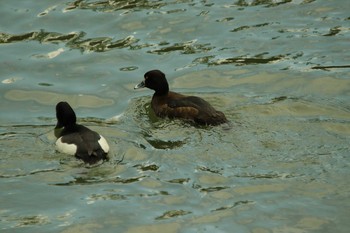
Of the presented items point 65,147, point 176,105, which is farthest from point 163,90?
point 65,147

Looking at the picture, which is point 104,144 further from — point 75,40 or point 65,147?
point 75,40

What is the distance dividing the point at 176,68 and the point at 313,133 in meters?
3.66

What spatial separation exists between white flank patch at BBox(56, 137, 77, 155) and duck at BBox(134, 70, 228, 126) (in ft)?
6.00

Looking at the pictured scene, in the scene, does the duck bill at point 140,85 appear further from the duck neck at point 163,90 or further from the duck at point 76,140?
the duck at point 76,140

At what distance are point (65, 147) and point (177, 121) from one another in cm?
184

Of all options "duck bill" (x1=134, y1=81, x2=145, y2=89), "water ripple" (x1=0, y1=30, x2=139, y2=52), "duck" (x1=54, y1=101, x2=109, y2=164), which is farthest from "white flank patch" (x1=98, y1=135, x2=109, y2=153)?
"water ripple" (x1=0, y1=30, x2=139, y2=52)

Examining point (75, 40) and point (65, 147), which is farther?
point (75, 40)

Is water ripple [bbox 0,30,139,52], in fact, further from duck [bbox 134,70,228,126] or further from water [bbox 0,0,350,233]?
duck [bbox 134,70,228,126]

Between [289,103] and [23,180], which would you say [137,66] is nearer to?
[289,103]

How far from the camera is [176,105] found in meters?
12.7

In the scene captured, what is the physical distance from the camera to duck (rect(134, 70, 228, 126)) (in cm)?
1210

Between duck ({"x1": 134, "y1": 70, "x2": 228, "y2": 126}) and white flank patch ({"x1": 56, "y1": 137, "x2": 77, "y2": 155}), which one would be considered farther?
duck ({"x1": 134, "y1": 70, "x2": 228, "y2": 126})

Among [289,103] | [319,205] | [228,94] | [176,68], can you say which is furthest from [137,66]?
[319,205]

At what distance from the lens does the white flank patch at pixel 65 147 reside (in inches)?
444
